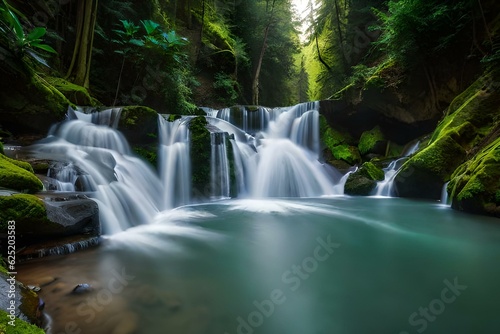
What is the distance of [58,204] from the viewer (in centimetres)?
319

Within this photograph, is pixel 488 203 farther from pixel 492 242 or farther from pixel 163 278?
pixel 163 278

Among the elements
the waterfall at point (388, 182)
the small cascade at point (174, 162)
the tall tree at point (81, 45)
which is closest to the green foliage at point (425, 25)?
the waterfall at point (388, 182)

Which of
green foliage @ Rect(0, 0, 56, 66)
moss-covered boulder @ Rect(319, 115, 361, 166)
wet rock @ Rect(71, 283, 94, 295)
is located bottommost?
wet rock @ Rect(71, 283, 94, 295)

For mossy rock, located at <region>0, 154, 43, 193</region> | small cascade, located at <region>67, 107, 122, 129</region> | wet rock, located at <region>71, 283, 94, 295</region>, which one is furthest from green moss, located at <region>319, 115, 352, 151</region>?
wet rock, located at <region>71, 283, 94, 295</region>

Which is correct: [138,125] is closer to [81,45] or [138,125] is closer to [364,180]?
[81,45]

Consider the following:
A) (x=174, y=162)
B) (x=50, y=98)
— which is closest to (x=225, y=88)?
(x=174, y=162)

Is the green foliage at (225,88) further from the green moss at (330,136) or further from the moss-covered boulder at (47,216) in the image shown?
the moss-covered boulder at (47,216)

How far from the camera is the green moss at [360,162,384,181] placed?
27.6 feet

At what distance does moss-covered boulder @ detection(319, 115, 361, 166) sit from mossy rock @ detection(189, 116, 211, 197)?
5463 mm

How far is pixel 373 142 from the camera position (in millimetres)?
11156

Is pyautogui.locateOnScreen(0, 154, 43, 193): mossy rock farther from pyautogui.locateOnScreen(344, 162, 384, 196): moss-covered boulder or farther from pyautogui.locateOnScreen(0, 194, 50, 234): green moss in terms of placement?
pyautogui.locateOnScreen(344, 162, 384, 196): moss-covered boulder

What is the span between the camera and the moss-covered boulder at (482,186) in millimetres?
4648

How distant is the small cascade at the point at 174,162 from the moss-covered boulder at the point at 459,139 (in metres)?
5.85

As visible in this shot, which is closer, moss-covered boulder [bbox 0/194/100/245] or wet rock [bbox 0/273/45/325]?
wet rock [bbox 0/273/45/325]
